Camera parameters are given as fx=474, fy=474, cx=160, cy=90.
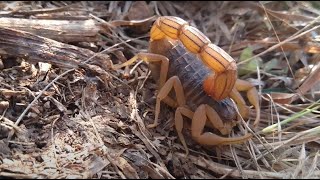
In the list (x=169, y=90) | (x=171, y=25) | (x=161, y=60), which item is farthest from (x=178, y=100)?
(x=171, y=25)

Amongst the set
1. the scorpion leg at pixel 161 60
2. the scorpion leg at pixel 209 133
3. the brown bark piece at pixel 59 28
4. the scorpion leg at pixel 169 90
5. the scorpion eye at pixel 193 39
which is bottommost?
the scorpion leg at pixel 209 133

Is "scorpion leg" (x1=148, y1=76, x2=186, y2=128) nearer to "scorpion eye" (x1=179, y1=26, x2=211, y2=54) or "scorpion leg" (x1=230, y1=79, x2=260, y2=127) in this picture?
"scorpion eye" (x1=179, y1=26, x2=211, y2=54)

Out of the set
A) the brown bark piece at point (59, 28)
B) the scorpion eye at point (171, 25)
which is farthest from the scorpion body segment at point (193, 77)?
the brown bark piece at point (59, 28)

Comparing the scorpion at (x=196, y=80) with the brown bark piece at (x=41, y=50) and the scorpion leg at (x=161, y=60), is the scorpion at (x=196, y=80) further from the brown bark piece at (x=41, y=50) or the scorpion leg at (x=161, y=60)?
the brown bark piece at (x=41, y=50)

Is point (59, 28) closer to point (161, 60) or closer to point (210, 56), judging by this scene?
point (161, 60)

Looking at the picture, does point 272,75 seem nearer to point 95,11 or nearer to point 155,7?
point 155,7

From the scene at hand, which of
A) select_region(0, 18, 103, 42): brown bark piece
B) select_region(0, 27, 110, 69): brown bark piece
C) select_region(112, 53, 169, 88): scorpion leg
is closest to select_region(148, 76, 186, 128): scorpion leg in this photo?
select_region(112, 53, 169, 88): scorpion leg
